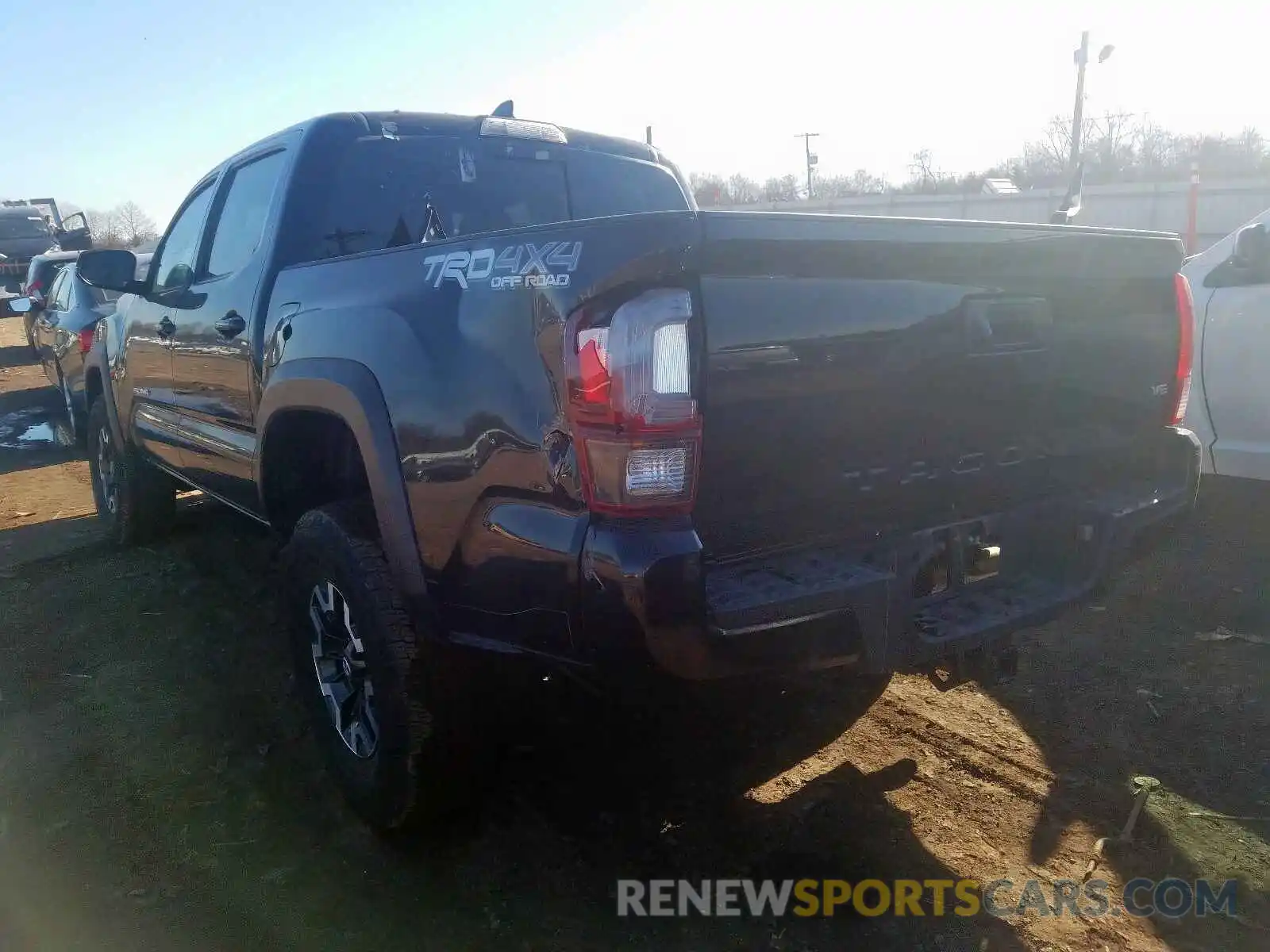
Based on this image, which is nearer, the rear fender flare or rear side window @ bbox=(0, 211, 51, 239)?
the rear fender flare

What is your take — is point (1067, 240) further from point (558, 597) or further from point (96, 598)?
point (96, 598)

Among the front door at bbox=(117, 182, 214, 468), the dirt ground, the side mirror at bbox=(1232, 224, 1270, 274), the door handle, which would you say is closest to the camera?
the dirt ground

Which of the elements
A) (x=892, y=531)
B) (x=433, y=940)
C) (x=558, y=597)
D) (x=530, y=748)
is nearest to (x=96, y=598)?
(x=530, y=748)

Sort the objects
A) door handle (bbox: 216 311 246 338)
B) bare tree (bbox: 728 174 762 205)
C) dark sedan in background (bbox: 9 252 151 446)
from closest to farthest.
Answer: door handle (bbox: 216 311 246 338) → dark sedan in background (bbox: 9 252 151 446) → bare tree (bbox: 728 174 762 205)

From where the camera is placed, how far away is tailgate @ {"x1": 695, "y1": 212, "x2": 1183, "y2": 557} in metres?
2.18

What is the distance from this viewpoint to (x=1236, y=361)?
497 centimetres

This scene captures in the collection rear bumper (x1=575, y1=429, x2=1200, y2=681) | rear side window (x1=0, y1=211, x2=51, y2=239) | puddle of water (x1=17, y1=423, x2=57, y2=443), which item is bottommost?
puddle of water (x1=17, y1=423, x2=57, y2=443)

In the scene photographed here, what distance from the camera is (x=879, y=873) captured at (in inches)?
104

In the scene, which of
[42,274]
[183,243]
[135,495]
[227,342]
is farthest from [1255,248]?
[42,274]

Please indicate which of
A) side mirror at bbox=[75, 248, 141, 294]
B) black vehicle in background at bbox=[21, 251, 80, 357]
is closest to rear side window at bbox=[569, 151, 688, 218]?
side mirror at bbox=[75, 248, 141, 294]

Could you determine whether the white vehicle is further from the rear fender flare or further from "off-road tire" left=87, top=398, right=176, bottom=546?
"off-road tire" left=87, top=398, right=176, bottom=546

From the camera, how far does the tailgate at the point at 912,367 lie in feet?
7.15

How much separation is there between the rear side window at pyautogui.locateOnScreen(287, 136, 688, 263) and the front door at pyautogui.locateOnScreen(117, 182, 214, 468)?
992 mm

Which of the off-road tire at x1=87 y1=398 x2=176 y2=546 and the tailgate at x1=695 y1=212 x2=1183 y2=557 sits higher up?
the tailgate at x1=695 y1=212 x2=1183 y2=557
